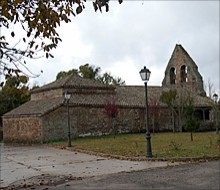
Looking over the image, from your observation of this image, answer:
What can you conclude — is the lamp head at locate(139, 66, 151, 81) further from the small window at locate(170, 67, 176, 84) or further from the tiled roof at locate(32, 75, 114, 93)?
the small window at locate(170, 67, 176, 84)

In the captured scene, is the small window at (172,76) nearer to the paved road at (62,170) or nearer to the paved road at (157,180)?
the paved road at (62,170)

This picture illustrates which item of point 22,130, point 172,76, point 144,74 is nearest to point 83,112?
point 22,130

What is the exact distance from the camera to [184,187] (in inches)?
376

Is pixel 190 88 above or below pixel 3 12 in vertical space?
above

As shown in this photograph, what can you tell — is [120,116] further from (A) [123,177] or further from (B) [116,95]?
(A) [123,177]

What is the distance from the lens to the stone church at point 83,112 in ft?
108

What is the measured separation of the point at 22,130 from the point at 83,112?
606 centimetres

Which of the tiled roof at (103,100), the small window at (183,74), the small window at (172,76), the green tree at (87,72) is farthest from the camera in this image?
the green tree at (87,72)

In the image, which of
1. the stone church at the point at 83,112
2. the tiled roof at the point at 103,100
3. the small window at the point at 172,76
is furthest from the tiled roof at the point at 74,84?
the small window at the point at 172,76

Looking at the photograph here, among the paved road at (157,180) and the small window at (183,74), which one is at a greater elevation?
the small window at (183,74)

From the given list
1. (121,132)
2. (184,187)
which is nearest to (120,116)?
(121,132)

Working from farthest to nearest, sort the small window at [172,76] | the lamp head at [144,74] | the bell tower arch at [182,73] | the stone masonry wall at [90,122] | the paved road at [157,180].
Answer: the small window at [172,76] < the bell tower arch at [182,73] < the stone masonry wall at [90,122] < the lamp head at [144,74] < the paved road at [157,180]

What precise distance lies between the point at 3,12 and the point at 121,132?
107 ft

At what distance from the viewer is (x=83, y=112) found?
35.4m
